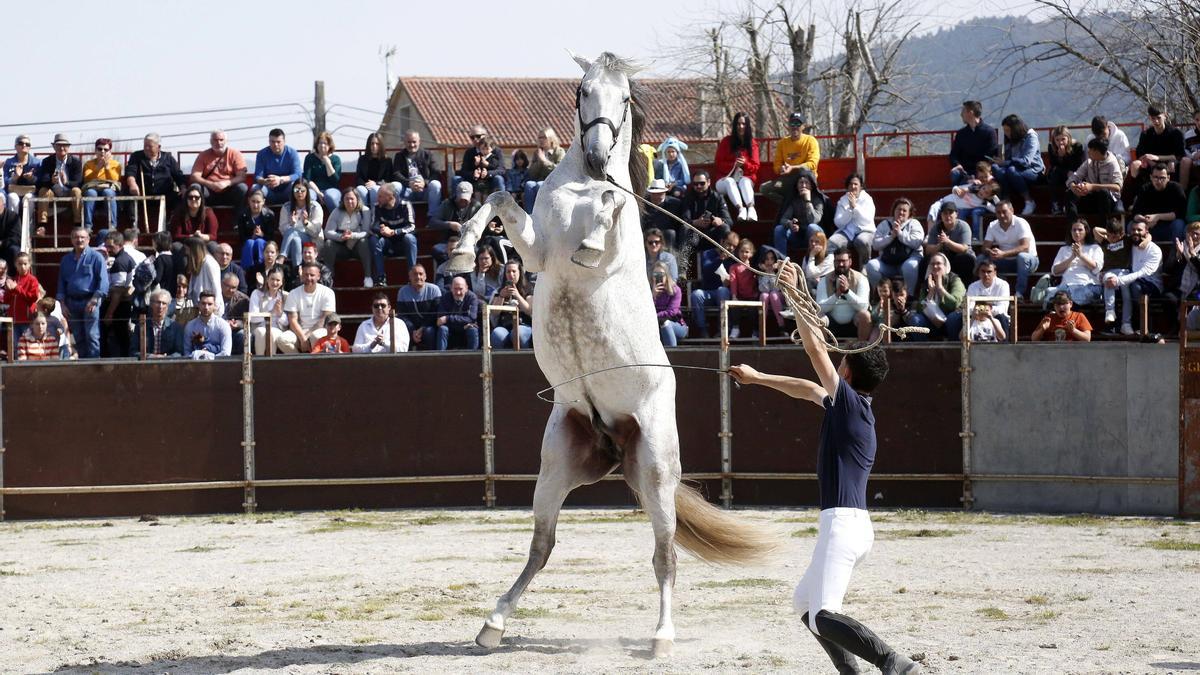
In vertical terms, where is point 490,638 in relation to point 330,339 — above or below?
below

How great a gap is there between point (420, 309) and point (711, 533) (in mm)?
7741

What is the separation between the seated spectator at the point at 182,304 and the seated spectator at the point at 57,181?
12.5 feet

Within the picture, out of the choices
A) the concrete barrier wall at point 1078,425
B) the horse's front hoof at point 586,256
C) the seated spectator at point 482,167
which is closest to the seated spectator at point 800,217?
the seated spectator at point 482,167

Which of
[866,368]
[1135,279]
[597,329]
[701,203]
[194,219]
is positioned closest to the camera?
[866,368]

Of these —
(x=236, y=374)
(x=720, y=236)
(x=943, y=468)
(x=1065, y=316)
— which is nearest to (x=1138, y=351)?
(x=1065, y=316)

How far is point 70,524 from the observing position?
14.3 meters

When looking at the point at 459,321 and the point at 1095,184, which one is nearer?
the point at 459,321

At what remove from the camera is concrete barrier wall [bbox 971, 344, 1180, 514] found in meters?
13.6

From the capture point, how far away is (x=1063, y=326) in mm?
14289

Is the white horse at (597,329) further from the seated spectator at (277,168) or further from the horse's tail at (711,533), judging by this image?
the seated spectator at (277,168)

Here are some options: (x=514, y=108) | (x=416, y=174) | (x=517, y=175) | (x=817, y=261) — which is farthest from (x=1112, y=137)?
(x=514, y=108)

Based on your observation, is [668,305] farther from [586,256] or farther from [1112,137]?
[586,256]

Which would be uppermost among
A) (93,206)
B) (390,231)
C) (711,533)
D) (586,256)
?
(93,206)

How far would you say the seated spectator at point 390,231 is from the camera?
17703 millimetres
